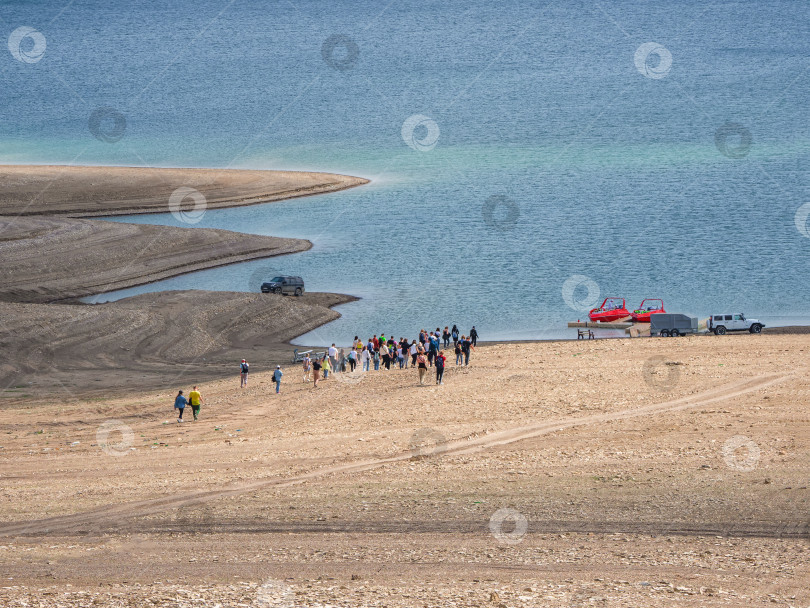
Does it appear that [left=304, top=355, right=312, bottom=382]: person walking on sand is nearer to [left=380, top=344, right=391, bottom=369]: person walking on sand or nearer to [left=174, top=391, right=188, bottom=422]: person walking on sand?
[left=380, top=344, right=391, bottom=369]: person walking on sand

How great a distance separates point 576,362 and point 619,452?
14.8 meters

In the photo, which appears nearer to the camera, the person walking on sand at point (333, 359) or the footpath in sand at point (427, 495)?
the footpath in sand at point (427, 495)

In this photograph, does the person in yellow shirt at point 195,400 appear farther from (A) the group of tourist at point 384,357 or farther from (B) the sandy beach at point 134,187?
(B) the sandy beach at point 134,187

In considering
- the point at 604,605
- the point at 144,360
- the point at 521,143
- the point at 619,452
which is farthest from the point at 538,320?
the point at 521,143

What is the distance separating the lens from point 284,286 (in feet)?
214

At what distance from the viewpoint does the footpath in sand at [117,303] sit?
4472cm

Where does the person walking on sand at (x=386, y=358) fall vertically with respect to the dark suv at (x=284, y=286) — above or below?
below

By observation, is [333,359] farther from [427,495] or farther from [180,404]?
[427,495]

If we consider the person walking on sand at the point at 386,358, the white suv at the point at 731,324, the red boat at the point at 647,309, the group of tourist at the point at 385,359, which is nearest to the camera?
the group of tourist at the point at 385,359

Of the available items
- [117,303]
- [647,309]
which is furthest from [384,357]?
[647,309]

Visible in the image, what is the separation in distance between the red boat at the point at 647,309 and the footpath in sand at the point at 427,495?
21.5m

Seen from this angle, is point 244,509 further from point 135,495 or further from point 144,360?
point 144,360

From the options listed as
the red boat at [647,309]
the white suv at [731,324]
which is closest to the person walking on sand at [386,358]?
the white suv at [731,324]

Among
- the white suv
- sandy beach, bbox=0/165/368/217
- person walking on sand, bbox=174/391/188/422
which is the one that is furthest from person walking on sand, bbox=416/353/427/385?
sandy beach, bbox=0/165/368/217
